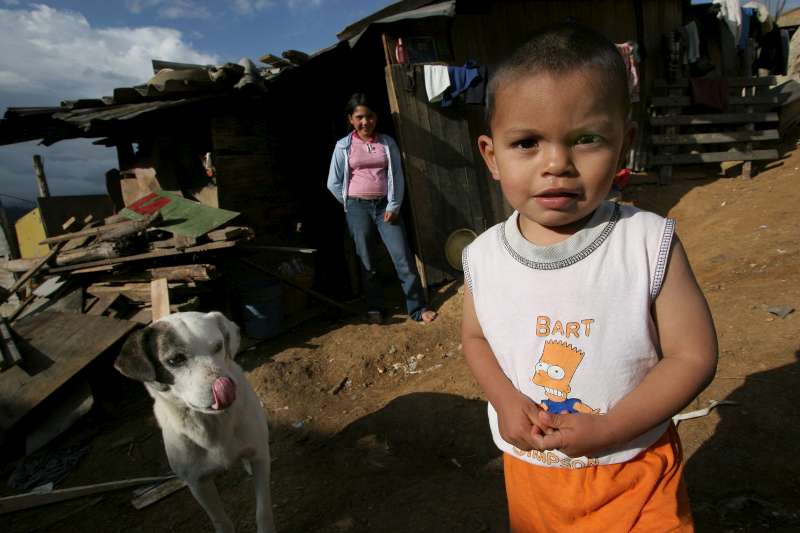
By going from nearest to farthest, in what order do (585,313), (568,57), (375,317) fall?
(568,57)
(585,313)
(375,317)

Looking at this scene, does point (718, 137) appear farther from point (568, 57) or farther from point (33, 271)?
point (33, 271)

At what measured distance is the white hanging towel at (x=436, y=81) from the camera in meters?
6.04

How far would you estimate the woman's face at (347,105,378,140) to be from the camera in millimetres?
5281

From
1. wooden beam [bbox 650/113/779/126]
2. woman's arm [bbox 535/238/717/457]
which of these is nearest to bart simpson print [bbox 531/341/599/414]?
woman's arm [bbox 535/238/717/457]

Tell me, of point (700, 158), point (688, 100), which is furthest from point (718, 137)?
point (688, 100)

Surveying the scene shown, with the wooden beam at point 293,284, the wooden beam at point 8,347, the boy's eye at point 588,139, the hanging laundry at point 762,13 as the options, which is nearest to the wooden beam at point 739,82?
the hanging laundry at point 762,13

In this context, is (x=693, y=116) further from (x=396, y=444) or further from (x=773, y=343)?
(x=396, y=444)

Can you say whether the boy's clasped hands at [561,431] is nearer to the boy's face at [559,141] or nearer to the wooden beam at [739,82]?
the boy's face at [559,141]

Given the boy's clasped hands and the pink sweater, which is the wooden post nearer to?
the pink sweater

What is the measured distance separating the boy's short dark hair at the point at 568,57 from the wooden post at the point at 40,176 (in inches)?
540

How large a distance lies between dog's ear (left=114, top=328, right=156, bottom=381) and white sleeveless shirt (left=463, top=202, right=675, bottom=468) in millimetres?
1897

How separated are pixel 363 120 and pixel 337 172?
737 millimetres

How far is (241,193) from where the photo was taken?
6.77 m

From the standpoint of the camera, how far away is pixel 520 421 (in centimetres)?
108
